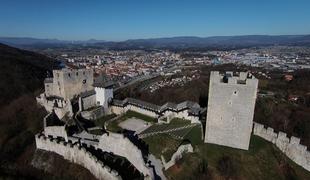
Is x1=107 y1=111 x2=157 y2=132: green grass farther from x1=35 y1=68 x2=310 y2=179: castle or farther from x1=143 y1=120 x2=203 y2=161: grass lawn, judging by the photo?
x1=143 y1=120 x2=203 y2=161: grass lawn

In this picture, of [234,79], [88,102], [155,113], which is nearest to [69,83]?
[88,102]

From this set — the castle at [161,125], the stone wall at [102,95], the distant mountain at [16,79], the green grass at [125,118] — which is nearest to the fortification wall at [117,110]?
the green grass at [125,118]

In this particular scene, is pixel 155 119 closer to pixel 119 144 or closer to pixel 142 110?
pixel 142 110

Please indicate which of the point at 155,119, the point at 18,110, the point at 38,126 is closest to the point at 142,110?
the point at 155,119

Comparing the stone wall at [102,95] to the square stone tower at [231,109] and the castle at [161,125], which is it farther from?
the square stone tower at [231,109]

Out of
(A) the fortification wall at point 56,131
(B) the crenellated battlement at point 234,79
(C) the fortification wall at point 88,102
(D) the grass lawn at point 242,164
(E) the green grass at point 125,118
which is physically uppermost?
(B) the crenellated battlement at point 234,79
